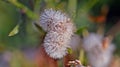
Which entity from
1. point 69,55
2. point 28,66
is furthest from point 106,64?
point 69,55

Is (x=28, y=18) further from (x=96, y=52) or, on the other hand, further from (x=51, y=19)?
(x=51, y=19)

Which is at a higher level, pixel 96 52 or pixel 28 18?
pixel 28 18

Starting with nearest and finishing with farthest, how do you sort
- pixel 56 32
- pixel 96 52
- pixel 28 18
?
1. pixel 56 32
2. pixel 96 52
3. pixel 28 18

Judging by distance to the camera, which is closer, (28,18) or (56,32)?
(56,32)

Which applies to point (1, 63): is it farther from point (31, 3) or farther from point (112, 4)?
point (112, 4)

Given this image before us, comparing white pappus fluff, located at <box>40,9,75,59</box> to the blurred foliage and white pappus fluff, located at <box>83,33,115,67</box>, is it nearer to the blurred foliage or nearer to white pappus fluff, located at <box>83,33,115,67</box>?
the blurred foliage

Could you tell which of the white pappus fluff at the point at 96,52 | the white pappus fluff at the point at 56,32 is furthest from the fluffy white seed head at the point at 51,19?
the white pappus fluff at the point at 96,52

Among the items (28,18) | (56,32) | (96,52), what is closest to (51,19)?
(56,32)

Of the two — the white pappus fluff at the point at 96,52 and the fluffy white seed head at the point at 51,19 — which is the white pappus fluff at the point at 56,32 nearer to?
the fluffy white seed head at the point at 51,19
